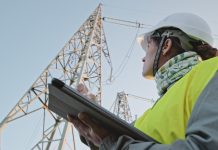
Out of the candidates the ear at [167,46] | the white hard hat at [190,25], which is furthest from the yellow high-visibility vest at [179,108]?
the white hard hat at [190,25]

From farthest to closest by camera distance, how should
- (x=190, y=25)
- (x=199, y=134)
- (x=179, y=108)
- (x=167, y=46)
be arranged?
(x=190, y=25) < (x=167, y=46) < (x=179, y=108) < (x=199, y=134)

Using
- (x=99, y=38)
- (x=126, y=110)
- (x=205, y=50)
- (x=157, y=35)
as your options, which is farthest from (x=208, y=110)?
(x=126, y=110)

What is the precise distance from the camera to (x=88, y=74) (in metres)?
9.28

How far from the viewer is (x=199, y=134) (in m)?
0.92

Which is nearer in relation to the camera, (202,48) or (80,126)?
(80,126)

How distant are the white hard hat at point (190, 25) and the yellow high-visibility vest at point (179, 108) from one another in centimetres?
65

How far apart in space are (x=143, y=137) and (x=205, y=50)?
0.94 meters

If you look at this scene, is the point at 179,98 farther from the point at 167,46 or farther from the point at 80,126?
the point at 167,46

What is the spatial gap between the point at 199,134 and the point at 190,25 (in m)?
1.15

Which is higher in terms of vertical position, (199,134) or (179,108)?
(179,108)

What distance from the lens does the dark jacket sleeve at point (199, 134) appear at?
2.94ft

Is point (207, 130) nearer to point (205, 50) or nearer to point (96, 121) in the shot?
point (96, 121)

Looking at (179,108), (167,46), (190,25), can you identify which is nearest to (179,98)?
(179,108)

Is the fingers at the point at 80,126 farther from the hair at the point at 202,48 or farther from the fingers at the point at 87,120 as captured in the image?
the hair at the point at 202,48
